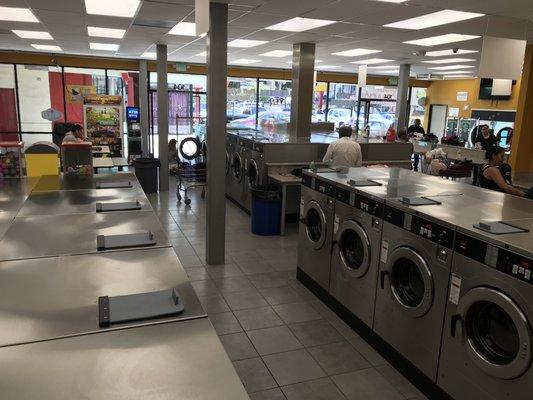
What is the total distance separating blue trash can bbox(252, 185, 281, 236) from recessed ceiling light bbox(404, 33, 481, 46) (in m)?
3.55

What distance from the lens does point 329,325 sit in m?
4.09

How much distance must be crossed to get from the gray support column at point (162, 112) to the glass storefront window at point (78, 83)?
4.21 metres

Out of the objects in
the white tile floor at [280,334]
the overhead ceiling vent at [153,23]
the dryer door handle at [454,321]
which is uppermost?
the overhead ceiling vent at [153,23]

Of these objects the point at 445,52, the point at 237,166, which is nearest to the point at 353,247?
the point at 237,166

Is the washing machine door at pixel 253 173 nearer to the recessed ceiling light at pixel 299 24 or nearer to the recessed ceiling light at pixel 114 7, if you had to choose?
the recessed ceiling light at pixel 299 24

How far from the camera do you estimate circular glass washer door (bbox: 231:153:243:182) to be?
834 cm

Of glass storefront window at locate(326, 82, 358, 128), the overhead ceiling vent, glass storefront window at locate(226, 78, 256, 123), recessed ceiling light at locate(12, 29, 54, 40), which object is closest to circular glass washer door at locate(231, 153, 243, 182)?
the overhead ceiling vent

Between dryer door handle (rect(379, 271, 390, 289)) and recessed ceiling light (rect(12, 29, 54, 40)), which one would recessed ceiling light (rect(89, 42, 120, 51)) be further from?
dryer door handle (rect(379, 271, 390, 289))

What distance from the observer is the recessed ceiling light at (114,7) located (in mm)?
5352

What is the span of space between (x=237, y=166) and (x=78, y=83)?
23.8ft

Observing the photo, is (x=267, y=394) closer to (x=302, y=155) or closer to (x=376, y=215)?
(x=376, y=215)

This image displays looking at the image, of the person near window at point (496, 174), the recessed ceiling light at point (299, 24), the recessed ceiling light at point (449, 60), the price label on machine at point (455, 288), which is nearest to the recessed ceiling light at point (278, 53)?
the recessed ceiling light at point (299, 24)

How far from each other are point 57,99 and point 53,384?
13182 millimetres

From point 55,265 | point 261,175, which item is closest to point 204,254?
point 261,175
